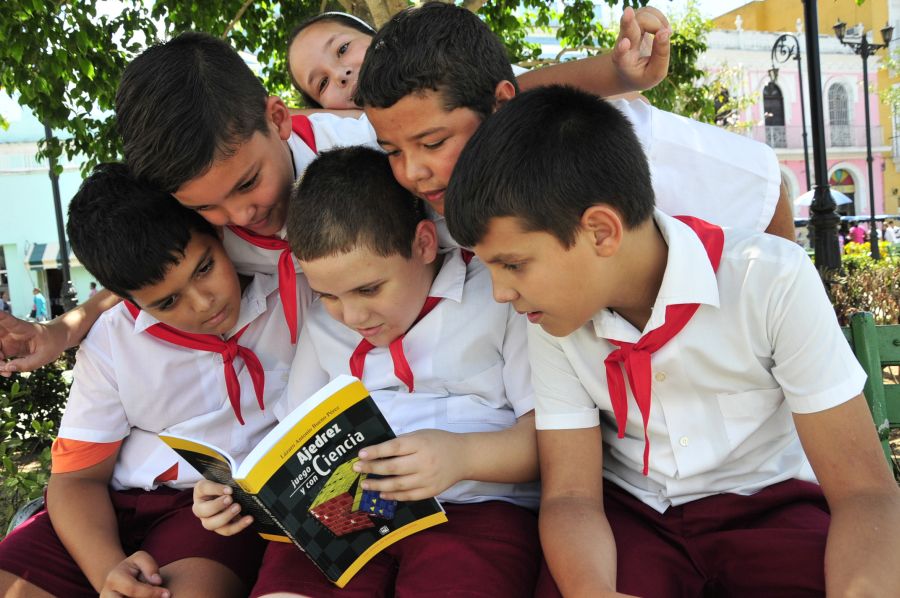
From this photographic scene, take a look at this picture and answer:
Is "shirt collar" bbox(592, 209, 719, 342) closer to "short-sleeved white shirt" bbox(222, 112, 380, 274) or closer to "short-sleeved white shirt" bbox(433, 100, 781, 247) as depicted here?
"short-sleeved white shirt" bbox(433, 100, 781, 247)

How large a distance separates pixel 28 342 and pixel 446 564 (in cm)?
138

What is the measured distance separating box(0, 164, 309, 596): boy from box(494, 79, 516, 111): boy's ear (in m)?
0.81

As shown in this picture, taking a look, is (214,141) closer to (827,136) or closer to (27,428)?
(27,428)

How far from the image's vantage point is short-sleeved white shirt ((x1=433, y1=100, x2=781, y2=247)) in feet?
6.92

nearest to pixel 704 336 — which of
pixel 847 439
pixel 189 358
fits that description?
pixel 847 439

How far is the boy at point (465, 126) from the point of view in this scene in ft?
6.27

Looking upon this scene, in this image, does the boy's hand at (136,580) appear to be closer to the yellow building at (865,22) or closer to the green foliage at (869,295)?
the green foliage at (869,295)

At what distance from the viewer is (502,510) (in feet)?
6.20

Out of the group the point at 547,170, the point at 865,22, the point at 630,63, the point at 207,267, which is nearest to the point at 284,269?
the point at 207,267

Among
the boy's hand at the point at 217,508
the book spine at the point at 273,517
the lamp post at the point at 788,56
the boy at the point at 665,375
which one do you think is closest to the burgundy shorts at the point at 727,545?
the boy at the point at 665,375

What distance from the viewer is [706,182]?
2133 millimetres

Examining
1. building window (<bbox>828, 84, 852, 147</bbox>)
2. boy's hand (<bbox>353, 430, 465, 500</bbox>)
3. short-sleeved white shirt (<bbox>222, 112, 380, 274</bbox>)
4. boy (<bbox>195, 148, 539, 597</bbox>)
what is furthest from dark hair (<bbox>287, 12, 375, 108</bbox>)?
building window (<bbox>828, 84, 852, 147</bbox>)

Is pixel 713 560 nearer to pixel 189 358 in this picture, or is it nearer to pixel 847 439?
pixel 847 439

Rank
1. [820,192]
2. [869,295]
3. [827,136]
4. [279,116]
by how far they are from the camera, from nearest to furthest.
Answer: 1. [279,116]
2. [869,295]
3. [820,192]
4. [827,136]
